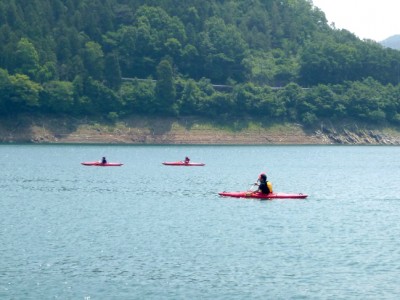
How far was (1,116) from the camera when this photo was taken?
18462 centimetres

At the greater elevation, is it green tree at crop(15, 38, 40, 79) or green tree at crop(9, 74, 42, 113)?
green tree at crop(15, 38, 40, 79)

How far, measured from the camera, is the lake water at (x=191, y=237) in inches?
1842

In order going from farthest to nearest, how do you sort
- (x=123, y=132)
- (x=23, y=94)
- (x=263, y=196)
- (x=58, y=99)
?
1. (x=123, y=132)
2. (x=58, y=99)
3. (x=23, y=94)
4. (x=263, y=196)

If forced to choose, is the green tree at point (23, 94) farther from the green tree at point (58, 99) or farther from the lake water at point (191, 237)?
the lake water at point (191, 237)

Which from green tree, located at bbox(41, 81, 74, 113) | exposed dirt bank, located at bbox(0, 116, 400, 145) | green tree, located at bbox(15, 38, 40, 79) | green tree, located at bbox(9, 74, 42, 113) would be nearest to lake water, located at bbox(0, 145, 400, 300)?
exposed dirt bank, located at bbox(0, 116, 400, 145)

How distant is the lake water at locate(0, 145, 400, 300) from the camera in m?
46.8

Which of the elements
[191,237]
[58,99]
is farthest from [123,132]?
[191,237]

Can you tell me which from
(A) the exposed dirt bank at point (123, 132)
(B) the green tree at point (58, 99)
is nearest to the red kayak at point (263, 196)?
(A) the exposed dirt bank at point (123, 132)

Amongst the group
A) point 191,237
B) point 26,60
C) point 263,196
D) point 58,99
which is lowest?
point 191,237

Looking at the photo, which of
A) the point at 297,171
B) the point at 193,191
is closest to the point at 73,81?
the point at 297,171

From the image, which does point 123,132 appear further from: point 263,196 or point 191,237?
point 191,237

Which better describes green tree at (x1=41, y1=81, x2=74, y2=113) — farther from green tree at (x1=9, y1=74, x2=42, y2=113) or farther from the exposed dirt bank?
the exposed dirt bank

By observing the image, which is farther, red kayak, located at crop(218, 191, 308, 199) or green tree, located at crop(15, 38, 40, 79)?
green tree, located at crop(15, 38, 40, 79)

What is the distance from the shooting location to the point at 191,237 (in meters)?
61.2
